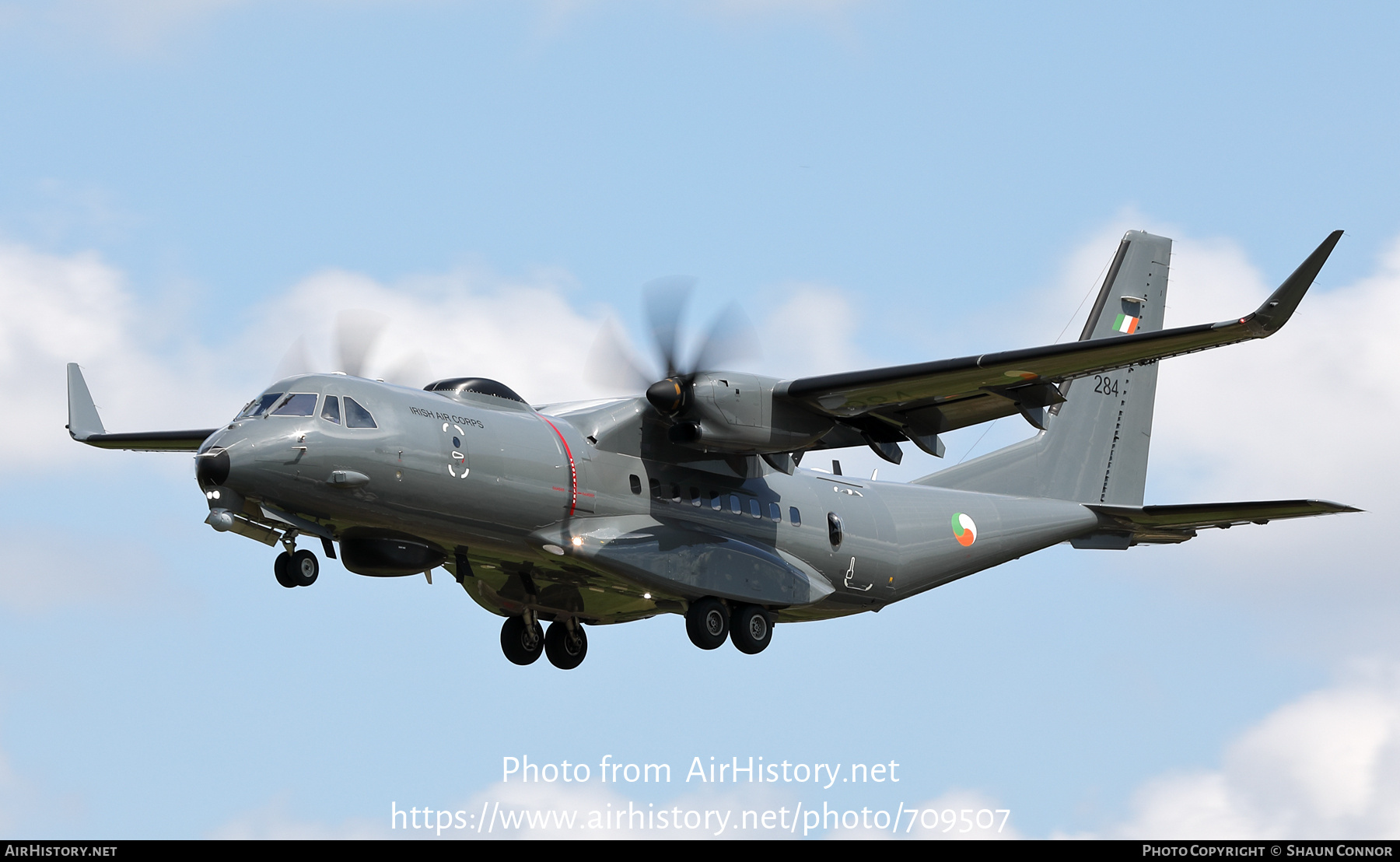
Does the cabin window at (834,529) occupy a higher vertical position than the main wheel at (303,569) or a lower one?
higher

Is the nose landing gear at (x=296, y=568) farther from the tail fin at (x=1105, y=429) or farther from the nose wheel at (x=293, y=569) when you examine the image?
the tail fin at (x=1105, y=429)

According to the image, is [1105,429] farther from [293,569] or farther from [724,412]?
[293,569]

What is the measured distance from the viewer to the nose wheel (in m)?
14.7

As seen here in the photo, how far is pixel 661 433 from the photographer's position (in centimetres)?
1709

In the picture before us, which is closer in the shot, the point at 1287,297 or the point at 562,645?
the point at 1287,297

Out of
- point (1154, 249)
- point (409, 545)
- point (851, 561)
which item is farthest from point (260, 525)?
point (1154, 249)

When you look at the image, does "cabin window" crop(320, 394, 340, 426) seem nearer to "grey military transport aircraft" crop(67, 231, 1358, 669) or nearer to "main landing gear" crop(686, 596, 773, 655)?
"grey military transport aircraft" crop(67, 231, 1358, 669)

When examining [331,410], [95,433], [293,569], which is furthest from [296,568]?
[95,433]

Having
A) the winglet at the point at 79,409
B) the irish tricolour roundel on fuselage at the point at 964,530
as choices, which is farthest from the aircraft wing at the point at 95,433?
the irish tricolour roundel on fuselage at the point at 964,530

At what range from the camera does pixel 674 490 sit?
56.1 feet

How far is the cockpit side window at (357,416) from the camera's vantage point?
14.7 metres

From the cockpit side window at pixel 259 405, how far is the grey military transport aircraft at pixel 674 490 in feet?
0.08

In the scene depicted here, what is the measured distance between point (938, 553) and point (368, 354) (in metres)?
7.14

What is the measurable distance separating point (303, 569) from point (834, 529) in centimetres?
633
